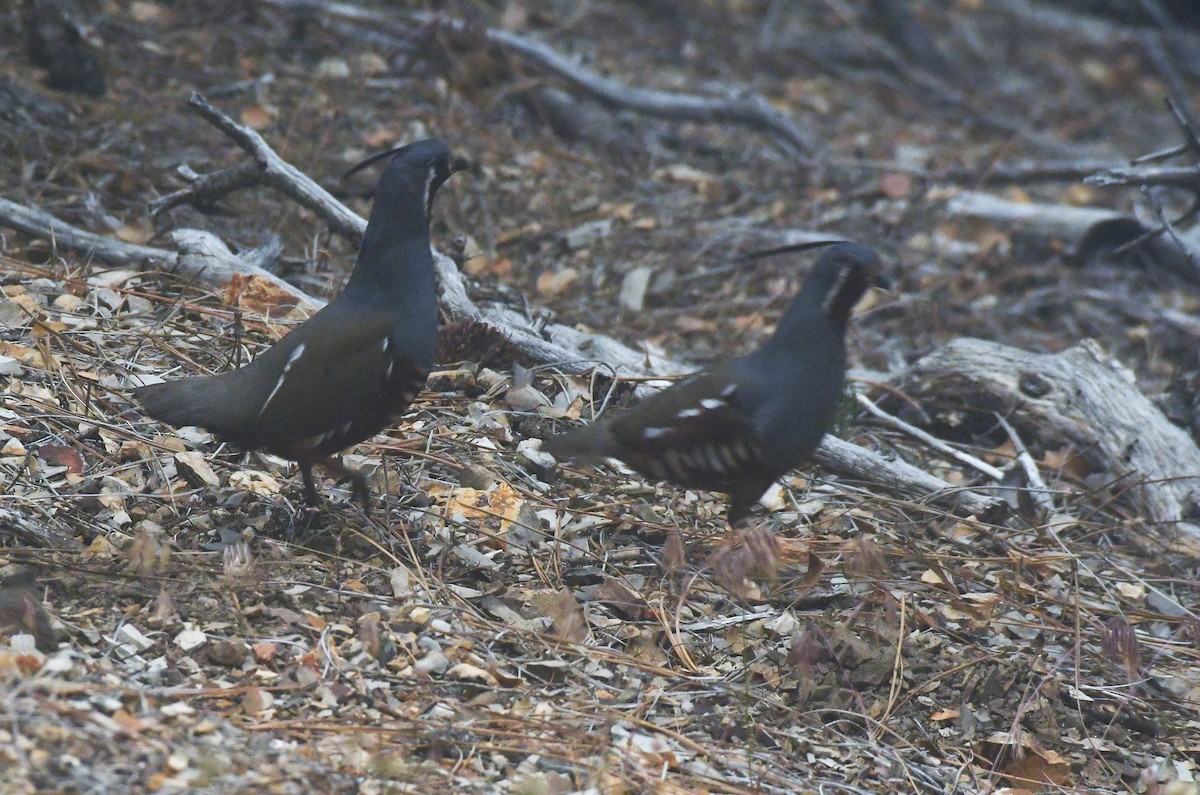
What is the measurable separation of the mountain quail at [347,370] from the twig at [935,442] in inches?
89.2

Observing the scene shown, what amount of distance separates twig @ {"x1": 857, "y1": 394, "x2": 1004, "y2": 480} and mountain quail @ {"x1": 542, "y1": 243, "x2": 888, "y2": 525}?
4.90 feet

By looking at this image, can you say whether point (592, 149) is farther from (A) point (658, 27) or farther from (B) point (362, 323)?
(B) point (362, 323)

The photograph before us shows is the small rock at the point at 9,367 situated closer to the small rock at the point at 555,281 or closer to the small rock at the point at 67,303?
the small rock at the point at 67,303

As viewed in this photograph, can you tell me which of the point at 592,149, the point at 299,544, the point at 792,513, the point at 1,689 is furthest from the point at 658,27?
the point at 1,689

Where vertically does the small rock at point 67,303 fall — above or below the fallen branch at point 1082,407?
above

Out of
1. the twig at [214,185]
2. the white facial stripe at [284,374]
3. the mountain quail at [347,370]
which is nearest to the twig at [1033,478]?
the mountain quail at [347,370]

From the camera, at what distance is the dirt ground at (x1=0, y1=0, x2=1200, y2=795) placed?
11.1 ft

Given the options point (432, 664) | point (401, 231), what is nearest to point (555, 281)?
point (401, 231)

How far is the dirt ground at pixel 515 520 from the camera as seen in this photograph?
11.1 ft

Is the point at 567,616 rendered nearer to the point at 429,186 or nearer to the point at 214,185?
the point at 429,186

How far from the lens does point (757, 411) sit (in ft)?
13.0

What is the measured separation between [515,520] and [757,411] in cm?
95

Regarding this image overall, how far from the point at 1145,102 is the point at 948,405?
23.9ft

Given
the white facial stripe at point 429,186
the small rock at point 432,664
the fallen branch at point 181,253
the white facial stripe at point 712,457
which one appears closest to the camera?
the small rock at point 432,664
